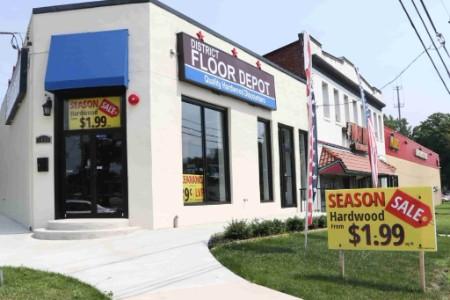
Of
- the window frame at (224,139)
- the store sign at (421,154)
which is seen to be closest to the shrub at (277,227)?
the window frame at (224,139)

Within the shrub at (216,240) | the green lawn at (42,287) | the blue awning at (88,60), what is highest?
the blue awning at (88,60)

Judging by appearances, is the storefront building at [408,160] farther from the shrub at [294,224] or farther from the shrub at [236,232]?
the shrub at [236,232]

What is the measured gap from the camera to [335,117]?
1028 inches

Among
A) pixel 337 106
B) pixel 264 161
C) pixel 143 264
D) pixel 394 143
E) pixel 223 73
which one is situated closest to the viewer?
pixel 143 264

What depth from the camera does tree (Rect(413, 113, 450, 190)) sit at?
76.4 meters

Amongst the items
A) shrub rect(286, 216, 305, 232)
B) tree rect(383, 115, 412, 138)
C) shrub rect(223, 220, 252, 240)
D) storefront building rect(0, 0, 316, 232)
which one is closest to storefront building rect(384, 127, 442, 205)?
shrub rect(286, 216, 305, 232)

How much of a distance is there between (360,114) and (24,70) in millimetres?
21146

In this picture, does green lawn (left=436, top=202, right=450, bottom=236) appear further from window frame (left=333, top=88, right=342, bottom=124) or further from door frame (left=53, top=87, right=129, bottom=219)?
door frame (left=53, top=87, right=129, bottom=219)

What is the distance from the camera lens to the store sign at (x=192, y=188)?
46.9 feet

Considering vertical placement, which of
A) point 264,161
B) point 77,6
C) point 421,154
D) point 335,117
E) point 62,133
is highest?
point 77,6

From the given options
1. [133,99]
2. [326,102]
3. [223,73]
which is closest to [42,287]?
[133,99]

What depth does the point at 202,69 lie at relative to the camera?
14.7 meters

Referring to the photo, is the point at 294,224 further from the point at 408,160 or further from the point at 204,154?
the point at 408,160

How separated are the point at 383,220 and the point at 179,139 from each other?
675cm
